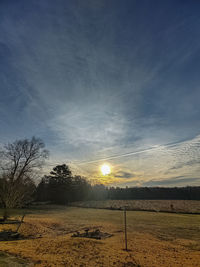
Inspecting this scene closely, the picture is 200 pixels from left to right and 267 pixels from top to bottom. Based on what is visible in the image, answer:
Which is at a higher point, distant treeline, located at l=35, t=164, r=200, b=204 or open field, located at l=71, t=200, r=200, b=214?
distant treeline, located at l=35, t=164, r=200, b=204

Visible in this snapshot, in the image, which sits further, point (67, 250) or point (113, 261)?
point (67, 250)

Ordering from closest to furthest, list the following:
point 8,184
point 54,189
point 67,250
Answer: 1. point 67,250
2. point 8,184
3. point 54,189

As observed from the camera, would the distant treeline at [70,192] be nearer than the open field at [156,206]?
No

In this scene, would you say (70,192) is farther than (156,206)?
Yes

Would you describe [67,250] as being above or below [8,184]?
below

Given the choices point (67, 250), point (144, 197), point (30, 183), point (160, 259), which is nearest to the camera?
point (160, 259)

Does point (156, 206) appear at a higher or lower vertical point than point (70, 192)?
lower

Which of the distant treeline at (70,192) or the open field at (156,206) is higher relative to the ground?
the distant treeline at (70,192)

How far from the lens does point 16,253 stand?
7.82 meters

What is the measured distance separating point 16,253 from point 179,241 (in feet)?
32.6

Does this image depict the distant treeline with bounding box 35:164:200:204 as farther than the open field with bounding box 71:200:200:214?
Yes

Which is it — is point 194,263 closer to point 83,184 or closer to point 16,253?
point 16,253

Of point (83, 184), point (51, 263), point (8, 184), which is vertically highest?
point (83, 184)

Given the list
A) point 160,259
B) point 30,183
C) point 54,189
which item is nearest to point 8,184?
point 30,183
